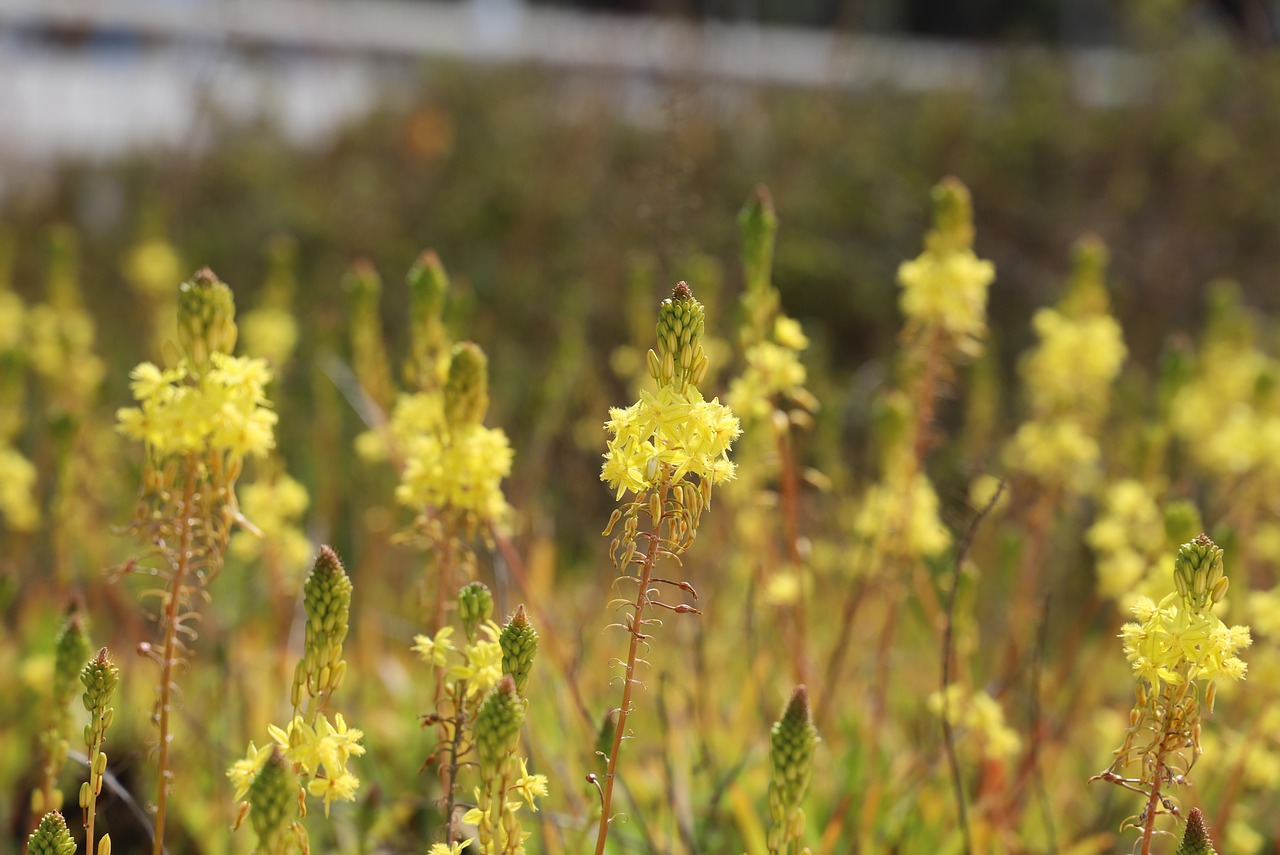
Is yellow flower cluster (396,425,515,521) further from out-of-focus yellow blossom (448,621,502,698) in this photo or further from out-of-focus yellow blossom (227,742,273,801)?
out-of-focus yellow blossom (227,742,273,801)

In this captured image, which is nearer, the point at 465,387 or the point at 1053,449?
the point at 465,387


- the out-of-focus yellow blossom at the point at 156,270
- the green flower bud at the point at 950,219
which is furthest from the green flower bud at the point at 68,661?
the out-of-focus yellow blossom at the point at 156,270

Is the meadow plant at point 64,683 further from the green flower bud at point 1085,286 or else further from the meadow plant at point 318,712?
the green flower bud at point 1085,286

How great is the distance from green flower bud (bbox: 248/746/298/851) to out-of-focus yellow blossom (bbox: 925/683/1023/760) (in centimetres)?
144

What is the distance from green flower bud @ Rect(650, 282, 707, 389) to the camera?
154 centimetres

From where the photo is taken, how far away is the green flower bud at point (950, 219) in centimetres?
271

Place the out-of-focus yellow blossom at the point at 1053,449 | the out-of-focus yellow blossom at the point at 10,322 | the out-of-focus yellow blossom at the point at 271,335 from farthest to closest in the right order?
the out-of-focus yellow blossom at the point at 10,322, the out-of-focus yellow blossom at the point at 271,335, the out-of-focus yellow blossom at the point at 1053,449

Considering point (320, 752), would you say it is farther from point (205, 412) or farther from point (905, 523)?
point (905, 523)

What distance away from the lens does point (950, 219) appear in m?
2.74

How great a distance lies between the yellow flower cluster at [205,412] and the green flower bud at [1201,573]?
1271mm

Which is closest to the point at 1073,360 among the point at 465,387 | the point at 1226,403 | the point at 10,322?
the point at 1226,403

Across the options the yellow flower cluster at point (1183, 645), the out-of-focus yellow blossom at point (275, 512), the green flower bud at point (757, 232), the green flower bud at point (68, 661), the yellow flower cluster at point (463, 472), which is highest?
the green flower bud at point (757, 232)

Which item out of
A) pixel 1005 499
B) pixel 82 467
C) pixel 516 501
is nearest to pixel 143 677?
pixel 82 467

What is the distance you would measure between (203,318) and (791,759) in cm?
100
